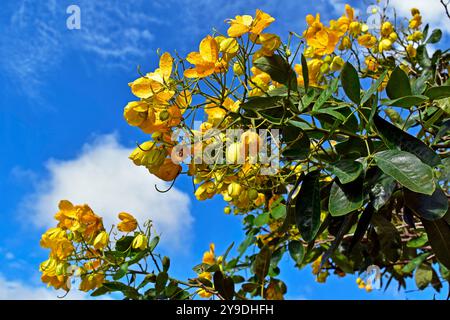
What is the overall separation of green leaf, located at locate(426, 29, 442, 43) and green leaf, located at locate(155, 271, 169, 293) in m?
1.50

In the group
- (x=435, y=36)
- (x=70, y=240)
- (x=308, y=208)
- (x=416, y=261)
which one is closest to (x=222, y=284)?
(x=70, y=240)

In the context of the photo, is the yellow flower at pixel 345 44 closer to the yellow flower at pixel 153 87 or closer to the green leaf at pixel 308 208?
the green leaf at pixel 308 208

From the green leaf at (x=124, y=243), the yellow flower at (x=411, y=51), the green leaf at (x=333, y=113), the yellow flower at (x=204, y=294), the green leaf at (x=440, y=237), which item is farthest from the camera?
the yellow flower at (x=411, y=51)

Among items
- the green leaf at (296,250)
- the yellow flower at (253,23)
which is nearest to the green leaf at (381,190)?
the yellow flower at (253,23)

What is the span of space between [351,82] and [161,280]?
794 millimetres

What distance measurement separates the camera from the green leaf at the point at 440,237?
1006 millimetres

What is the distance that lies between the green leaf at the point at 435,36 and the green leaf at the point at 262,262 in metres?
1.20

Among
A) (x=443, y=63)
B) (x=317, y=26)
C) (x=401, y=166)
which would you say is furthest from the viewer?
(x=443, y=63)

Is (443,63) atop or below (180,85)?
atop

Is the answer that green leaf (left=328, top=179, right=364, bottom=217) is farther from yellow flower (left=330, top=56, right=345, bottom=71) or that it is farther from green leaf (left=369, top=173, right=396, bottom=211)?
yellow flower (left=330, top=56, right=345, bottom=71)

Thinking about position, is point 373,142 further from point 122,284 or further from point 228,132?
point 122,284

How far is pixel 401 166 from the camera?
84 centimetres

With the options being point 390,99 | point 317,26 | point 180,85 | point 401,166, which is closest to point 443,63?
point 317,26

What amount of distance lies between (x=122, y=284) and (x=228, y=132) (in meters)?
0.70
